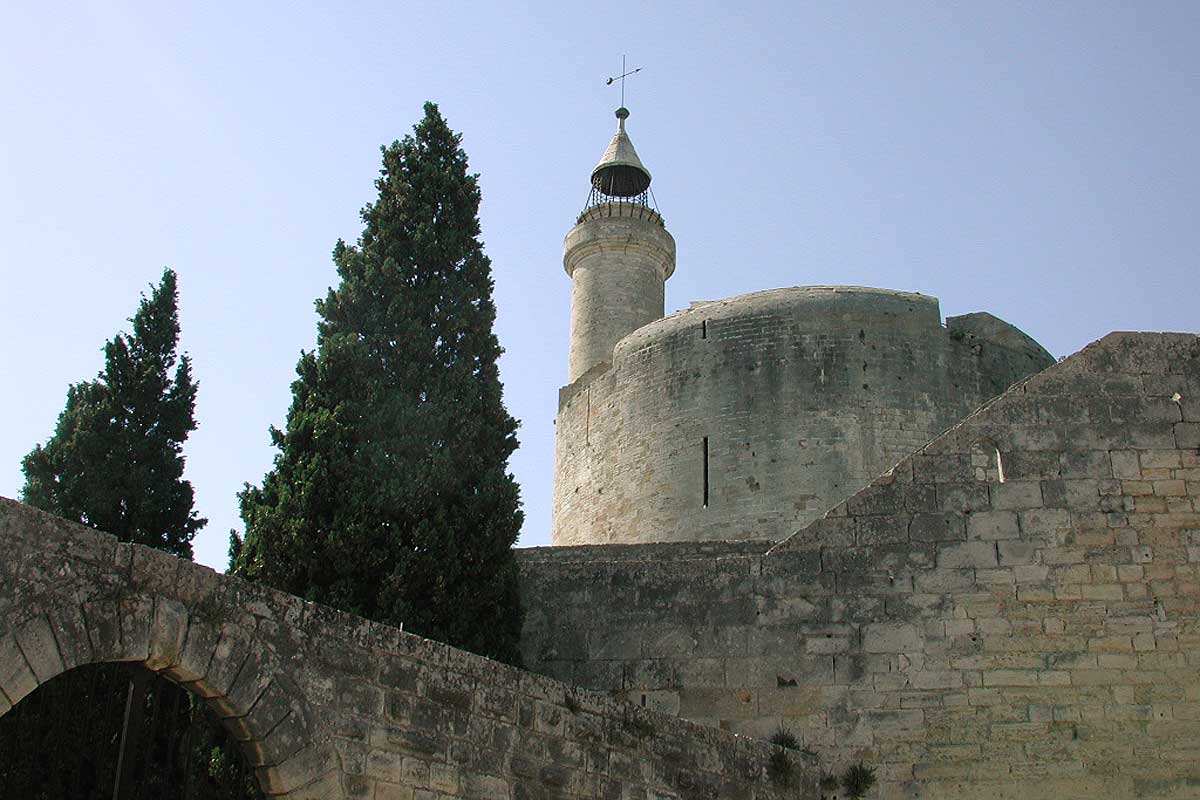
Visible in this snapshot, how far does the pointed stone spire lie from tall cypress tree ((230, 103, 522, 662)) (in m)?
14.5

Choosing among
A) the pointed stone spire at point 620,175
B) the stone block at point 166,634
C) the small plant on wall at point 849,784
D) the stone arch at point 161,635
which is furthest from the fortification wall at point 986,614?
the pointed stone spire at point 620,175

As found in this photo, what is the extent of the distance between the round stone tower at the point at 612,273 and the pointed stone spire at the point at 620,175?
10.7 feet

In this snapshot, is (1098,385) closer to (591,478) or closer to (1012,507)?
(1012,507)

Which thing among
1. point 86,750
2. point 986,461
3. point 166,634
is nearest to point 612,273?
point 986,461

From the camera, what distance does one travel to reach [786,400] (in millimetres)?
16719

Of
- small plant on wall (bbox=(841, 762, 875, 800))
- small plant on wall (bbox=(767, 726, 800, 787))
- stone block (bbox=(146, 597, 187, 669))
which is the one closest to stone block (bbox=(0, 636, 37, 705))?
stone block (bbox=(146, 597, 187, 669))

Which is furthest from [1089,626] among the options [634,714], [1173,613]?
[634,714]

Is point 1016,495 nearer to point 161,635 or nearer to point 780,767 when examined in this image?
point 780,767

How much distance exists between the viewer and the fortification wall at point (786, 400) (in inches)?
648

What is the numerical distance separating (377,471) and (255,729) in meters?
4.85

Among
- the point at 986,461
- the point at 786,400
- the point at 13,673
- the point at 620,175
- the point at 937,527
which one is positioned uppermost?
the point at 620,175

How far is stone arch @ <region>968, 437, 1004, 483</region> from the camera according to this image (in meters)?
9.70

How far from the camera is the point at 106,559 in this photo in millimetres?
5656

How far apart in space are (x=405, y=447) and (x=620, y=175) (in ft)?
57.8
